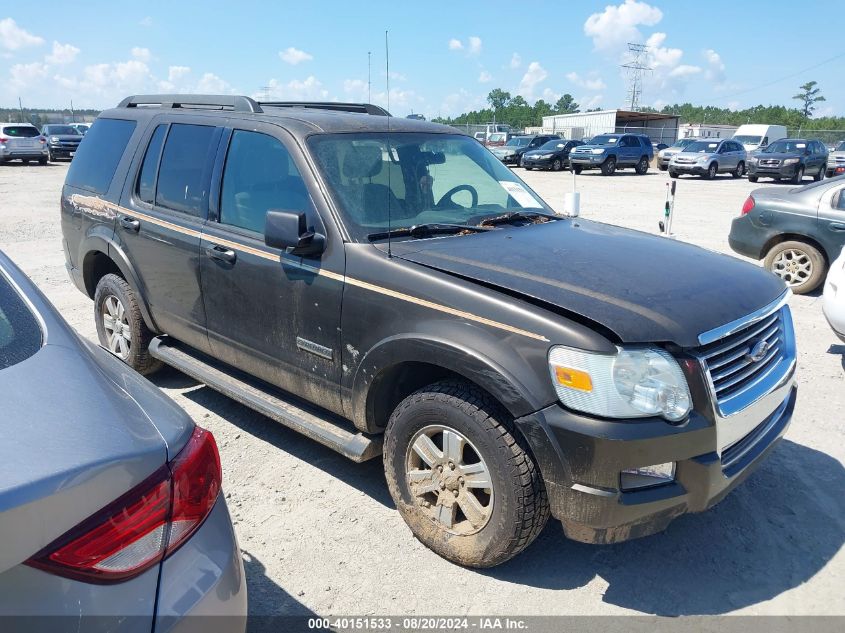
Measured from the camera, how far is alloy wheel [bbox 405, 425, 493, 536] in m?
2.89

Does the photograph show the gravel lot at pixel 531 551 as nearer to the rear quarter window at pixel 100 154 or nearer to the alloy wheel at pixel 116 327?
the alloy wheel at pixel 116 327

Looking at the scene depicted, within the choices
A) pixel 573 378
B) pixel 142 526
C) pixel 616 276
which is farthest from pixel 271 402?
pixel 142 526

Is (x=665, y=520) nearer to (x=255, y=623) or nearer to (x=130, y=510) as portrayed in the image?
(x=255, y=623)

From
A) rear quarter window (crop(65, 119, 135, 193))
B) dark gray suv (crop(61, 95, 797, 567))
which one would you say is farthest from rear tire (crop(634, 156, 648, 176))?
rear quarter window (crop(65, 119, 135, 193))

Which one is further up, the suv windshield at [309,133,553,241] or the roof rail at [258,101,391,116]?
the roof rail at [258,101,391,116]

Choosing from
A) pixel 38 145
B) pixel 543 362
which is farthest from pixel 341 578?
pixel 38 145

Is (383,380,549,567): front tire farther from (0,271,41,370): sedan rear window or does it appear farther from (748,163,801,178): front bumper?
(748,163,801,178): front bumper

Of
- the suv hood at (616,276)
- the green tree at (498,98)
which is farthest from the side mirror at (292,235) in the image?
the green tree at (498,98)

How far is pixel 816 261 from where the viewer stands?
785cm

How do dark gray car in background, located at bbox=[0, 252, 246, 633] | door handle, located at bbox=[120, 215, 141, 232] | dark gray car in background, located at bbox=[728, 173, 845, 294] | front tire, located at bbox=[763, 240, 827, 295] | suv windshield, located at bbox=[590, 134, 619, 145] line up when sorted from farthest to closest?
suv windshield, located at bbox=[590, 134, 619, 145] → front tire, located at bbox=[763, 240, 827, 295] → dark gray car in background, located at bbox=[728, 173, 845, 294] → door handle, located at bbox=[120, 215, 141, 232] → dark gray car in background, located at bbox=[0, 252, 246, 633]

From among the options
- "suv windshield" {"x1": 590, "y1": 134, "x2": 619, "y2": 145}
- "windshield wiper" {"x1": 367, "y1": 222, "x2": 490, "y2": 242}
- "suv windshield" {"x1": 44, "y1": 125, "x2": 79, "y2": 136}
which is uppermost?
"suv windshield" {"x1": 44, "y1": 125, "x2": 79, "y2": 136}

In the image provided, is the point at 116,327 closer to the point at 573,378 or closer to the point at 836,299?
the point at 573,378

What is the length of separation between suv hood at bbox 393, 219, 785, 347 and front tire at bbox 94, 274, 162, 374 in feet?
A: 8.30

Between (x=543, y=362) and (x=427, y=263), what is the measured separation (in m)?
0.78
